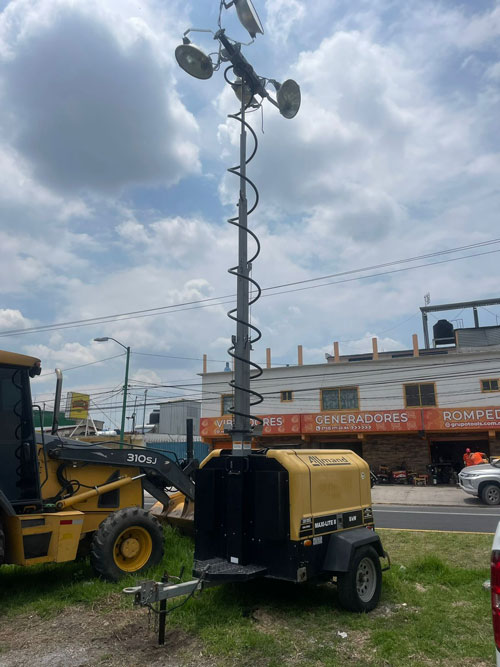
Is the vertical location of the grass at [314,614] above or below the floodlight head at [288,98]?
below

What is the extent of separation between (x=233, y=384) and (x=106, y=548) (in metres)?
3.34

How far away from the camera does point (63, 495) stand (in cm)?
795

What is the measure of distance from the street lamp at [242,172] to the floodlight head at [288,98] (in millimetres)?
11

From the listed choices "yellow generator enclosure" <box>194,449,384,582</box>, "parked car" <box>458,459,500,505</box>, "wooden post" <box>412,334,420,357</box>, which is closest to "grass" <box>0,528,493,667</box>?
"yellow generator enclosure" <box>194,449,384,582</box>

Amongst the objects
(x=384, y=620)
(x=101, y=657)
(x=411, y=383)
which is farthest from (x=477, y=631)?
(x=411, y=383)

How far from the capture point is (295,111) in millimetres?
7066

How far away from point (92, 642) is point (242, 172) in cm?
559

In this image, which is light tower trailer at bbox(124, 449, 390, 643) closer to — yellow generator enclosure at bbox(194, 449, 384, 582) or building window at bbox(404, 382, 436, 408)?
yellow generator enclosure at bbox(194, 449, 384, 582)

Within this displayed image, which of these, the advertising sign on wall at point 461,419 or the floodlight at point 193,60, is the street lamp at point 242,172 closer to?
the floodlight at point 193,60

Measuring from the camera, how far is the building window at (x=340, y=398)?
35.1 m

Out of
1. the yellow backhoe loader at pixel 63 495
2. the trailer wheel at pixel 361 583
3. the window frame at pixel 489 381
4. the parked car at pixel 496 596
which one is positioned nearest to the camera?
the parked car at pixel 496 596

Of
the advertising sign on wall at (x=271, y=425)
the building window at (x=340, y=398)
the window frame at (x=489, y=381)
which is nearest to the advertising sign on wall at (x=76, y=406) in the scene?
the advertising sign on wall at (x=271, y=425)

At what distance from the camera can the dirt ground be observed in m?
5.03

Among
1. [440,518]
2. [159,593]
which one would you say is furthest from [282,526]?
[440,518]
